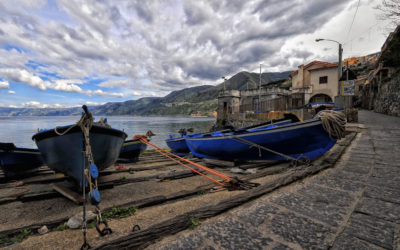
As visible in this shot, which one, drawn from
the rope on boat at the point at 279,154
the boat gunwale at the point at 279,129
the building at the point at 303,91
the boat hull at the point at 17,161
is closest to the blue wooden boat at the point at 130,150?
the boat hull at the point at 17,161

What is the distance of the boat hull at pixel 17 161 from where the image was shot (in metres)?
6.04

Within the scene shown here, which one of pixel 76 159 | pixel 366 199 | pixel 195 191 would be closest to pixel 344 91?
pixel 366 199

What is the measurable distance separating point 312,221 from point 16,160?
28.7 feet

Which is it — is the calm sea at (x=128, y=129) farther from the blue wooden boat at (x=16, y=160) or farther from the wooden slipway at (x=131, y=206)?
the wooden slipway at (x=131, y=206)

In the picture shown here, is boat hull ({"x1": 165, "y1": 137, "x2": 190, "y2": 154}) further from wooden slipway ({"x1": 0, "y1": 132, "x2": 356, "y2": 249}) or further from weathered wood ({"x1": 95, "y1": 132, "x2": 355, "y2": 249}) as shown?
weathered wood ({"x1": 95, "y1": 132, "x2": 355, "y2": 249})

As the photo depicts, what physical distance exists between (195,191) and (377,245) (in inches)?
113

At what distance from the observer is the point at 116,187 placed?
4.81 m

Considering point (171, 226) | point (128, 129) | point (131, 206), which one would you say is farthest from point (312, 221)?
point (128, 129)

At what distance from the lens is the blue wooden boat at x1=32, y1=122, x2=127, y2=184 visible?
3.79m

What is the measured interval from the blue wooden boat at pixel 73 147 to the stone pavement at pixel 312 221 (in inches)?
118

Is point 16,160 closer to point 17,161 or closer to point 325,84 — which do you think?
point 17,161

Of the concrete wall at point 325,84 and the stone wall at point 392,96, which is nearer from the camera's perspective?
the stone wall at point 392,96

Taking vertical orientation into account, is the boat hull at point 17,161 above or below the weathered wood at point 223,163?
above

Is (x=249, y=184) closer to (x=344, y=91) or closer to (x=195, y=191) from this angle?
(x=195, y=191)
